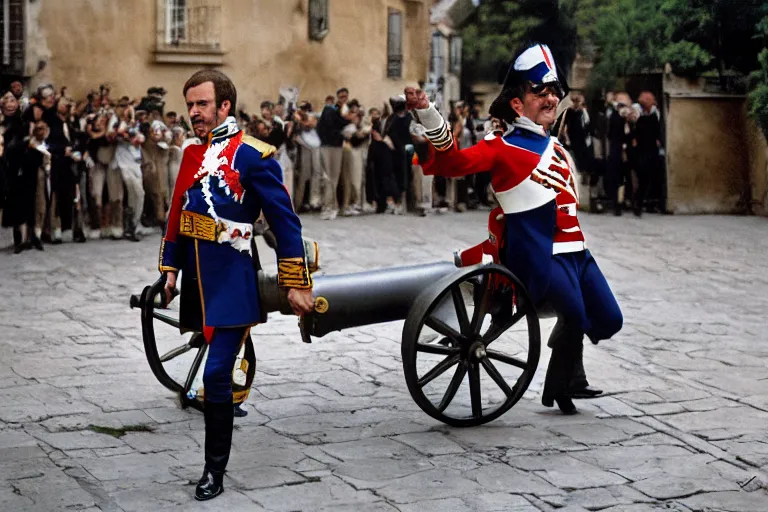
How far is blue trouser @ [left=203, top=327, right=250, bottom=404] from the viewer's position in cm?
577

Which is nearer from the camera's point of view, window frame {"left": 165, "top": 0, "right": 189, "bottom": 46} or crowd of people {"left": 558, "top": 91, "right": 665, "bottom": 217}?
crowd of people {"left": 558, "top": 91, "right": 665, "bottom": 217}

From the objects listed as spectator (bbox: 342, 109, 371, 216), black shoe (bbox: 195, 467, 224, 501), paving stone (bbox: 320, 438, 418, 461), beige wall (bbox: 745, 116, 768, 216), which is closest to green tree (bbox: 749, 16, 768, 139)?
beige wall (bbox: 745, 116, 768, 216)

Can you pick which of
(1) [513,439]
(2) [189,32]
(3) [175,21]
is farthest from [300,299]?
(2) [189,32]

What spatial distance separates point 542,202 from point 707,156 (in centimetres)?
1420

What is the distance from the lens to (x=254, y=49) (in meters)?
23.2

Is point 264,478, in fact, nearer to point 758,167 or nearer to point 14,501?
point 14,501

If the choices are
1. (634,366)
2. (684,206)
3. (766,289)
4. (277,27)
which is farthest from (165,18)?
(634,366)

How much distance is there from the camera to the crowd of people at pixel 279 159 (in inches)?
581

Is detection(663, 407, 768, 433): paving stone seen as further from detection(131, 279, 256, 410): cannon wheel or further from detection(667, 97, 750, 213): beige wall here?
detection(667, 97, 750, 213): beige wall

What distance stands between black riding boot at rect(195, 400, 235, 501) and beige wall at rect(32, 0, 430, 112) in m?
15.3

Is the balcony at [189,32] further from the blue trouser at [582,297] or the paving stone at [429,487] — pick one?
the paving stone at [429,487]

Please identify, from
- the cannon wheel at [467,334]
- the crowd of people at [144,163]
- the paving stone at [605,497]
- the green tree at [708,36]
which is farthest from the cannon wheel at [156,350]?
the green tree at [708,36]

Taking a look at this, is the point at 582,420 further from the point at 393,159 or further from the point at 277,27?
the point at 277,27

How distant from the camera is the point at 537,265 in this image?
6.83 m
